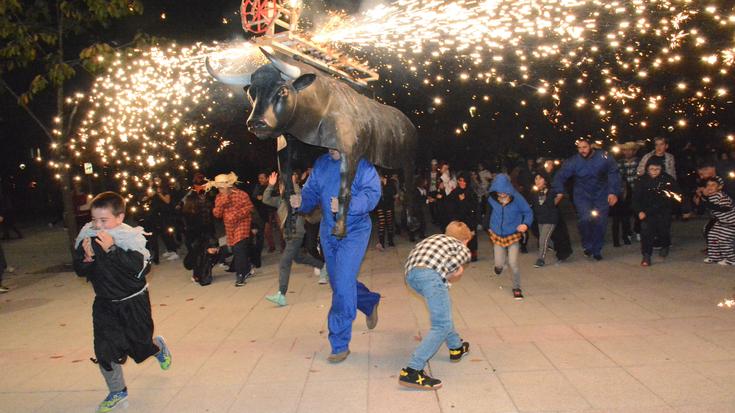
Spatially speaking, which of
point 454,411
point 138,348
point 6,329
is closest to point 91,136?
point 6,329

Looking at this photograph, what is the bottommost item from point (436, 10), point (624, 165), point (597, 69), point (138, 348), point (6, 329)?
point (6, 329)

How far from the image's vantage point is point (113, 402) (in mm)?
4348

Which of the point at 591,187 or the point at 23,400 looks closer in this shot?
the point at 23,400

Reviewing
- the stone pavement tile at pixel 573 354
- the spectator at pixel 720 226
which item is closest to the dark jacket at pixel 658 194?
the spectator at pixel 720 226

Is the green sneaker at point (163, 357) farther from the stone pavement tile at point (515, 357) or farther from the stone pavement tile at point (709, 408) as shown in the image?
the stone pavement tile at point (709, 408)

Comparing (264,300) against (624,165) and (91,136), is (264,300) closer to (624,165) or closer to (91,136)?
(91,136)

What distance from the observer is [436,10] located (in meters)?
8.98

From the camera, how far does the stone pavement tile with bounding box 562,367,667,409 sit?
12.9ft

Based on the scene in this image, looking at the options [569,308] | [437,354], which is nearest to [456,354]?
[437,354]

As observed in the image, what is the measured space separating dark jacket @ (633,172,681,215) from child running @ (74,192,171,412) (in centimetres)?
771

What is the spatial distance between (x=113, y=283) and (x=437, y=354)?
2.89 m

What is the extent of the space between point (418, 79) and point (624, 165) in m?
7.34

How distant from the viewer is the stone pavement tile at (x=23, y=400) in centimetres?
454

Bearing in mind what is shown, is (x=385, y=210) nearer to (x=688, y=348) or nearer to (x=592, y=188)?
(x=592, y=188)
